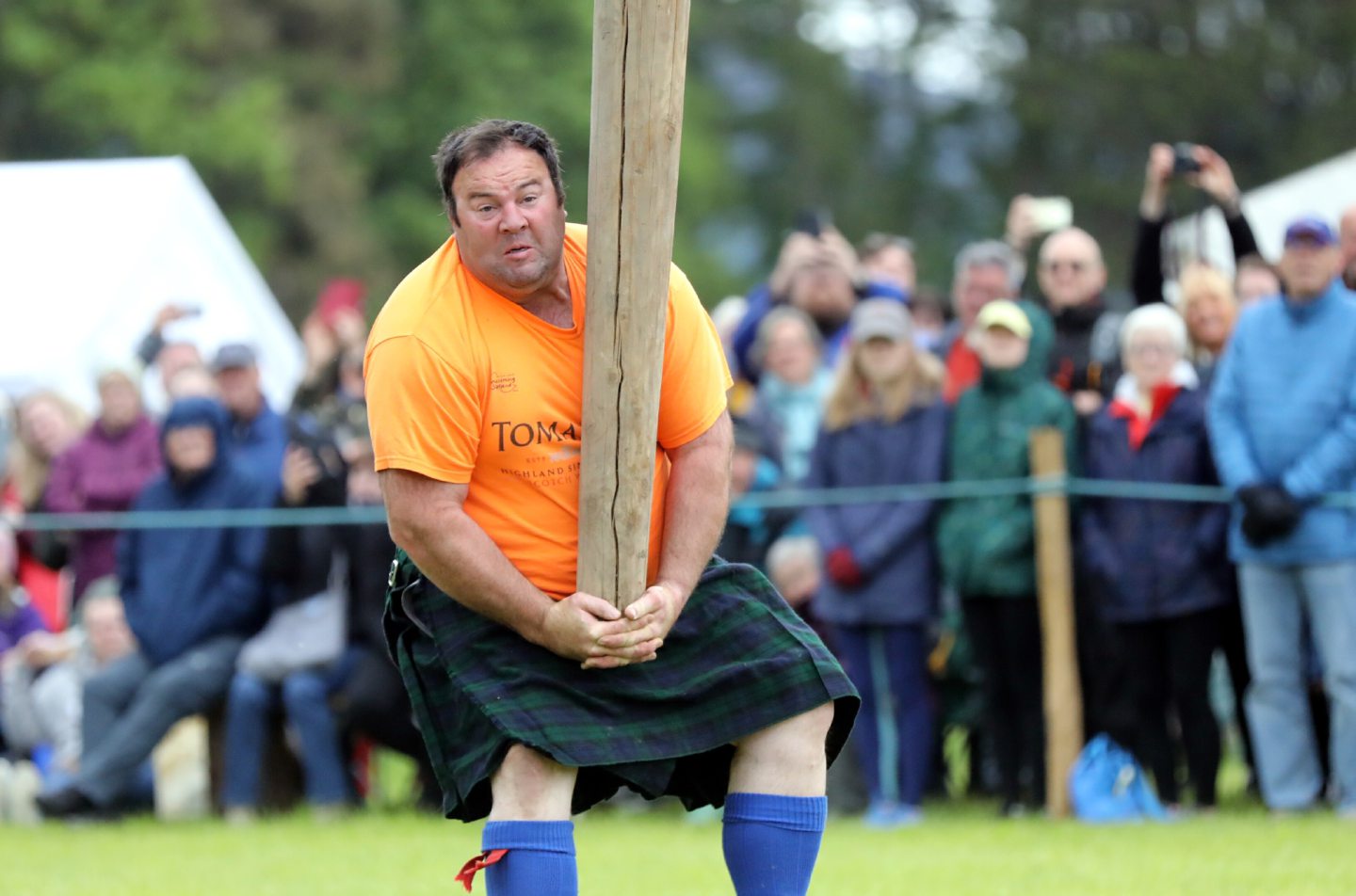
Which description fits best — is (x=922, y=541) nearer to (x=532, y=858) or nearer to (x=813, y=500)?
(x=813, y=500)

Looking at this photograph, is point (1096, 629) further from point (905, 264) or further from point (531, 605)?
point (531, 605)

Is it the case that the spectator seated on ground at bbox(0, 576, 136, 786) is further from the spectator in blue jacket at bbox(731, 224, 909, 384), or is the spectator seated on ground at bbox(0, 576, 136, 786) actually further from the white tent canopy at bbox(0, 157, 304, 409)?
the spectator in blue jacket at bbox(731, 224, 909, 384)

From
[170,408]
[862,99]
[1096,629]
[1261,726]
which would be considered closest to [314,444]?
[170,408]

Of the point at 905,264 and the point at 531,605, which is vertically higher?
the point at 905,264

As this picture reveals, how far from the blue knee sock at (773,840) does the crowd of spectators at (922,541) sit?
10.5 feet

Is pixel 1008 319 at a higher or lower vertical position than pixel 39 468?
higher

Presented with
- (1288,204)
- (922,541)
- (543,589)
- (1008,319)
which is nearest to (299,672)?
(922,541)

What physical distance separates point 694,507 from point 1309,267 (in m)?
3.55

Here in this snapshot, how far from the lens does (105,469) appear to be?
8.55m

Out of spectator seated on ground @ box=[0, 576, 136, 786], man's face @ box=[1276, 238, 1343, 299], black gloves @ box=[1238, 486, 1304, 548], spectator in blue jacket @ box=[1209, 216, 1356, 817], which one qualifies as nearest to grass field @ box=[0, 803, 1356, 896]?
spectator in blue jacket @ box=[1209, 216, 1356, 817]

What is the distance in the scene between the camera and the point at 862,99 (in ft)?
112

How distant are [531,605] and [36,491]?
5744 millimetres

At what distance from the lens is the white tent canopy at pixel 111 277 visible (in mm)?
10867

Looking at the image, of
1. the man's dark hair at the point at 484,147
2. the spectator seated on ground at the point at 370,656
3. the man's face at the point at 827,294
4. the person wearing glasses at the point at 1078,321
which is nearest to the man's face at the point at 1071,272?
the person wearing glasses at the point at 1078,321
